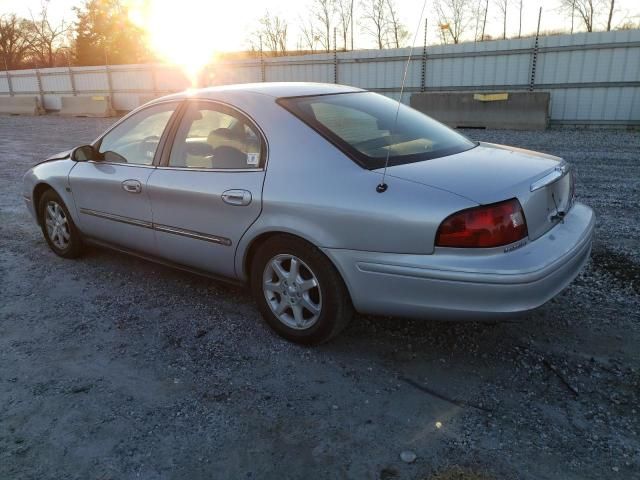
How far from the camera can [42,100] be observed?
29016 mm

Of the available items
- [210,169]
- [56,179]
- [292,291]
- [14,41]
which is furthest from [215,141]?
[14,41]

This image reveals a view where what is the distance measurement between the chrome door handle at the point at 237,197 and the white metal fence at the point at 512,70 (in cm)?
1361

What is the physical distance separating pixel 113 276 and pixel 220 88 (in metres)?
1.91

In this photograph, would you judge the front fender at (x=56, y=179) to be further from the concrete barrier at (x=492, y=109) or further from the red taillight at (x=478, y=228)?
the concrete barrier at (x=492, y=109)

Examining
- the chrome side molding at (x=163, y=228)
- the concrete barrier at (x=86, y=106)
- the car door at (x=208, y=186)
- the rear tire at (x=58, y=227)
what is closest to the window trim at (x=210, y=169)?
the car door at (x=208, y=186)

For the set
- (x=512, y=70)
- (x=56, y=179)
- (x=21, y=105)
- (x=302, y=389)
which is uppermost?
(x=512, y=70)

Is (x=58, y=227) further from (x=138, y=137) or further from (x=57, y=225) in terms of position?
(x=138, y=137)

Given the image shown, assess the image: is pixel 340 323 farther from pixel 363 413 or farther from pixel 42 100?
pixel 42 100

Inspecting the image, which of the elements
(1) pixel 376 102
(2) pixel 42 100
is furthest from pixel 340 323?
(2) pixel 42 100

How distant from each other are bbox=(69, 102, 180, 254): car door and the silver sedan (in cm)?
2

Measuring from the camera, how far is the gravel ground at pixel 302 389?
2279mm

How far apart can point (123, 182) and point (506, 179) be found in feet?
9.11

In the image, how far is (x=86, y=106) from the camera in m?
24.9

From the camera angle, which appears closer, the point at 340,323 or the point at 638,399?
the point at 638,399
